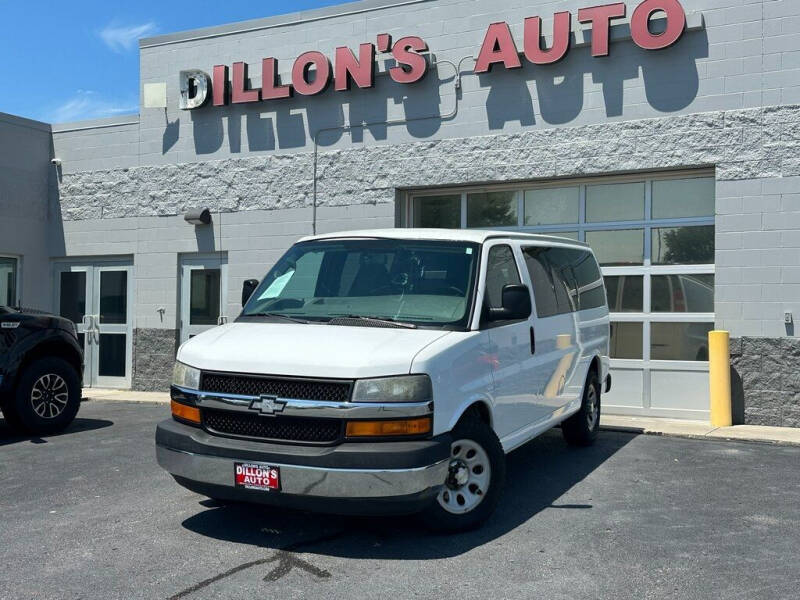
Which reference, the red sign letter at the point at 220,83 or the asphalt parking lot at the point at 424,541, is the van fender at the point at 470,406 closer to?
the asphalt parking lot at the point at 424,541

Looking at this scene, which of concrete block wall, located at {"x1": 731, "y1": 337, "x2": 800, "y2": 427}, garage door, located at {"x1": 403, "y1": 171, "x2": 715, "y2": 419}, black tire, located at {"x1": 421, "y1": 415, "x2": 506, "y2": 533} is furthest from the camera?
garage door, located at {"x1": 403, "y1": 171, "x2": 715, "y2": 419}

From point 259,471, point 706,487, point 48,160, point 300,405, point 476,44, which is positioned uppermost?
point 476,44

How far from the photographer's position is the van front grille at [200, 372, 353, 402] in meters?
4.86

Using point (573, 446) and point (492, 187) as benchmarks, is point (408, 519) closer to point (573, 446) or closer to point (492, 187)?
point (573, 446)

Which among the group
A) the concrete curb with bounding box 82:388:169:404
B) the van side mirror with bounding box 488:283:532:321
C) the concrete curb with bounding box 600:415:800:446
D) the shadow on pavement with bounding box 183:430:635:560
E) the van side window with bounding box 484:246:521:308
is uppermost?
the van side window with bounding box 484:246:521:308

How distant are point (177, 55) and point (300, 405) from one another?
34.3ft

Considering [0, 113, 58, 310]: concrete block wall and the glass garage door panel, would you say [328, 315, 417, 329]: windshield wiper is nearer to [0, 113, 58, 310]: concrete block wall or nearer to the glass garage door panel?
the glass garage door panel

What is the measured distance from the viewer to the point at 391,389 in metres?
4.84

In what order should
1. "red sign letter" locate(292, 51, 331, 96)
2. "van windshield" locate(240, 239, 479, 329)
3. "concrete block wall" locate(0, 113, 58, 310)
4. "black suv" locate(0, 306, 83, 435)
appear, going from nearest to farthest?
"van windshield" locate(240, 239, 479, 329)
"black suv" locate(0, 306, 83, 435)
"red sign letter" locate(292, 51, 331, 96)
"concrete block wall" locate(0, 113, 58, 310)

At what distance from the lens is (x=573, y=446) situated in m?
8.46

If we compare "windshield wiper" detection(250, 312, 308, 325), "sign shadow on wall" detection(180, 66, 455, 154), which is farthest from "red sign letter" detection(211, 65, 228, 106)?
"windshield wiper" detection(250, 312, 308, 325)

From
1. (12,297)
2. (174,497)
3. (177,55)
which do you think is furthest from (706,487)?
(12,297)

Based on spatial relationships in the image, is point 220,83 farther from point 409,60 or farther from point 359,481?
point 359,481

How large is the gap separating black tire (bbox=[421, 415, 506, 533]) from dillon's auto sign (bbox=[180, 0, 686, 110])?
22.6 ft
